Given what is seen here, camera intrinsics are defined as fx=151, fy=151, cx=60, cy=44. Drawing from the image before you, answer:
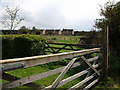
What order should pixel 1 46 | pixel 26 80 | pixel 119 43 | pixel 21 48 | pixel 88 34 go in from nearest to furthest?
pixel 26 80 → pixel 119 43 → pixel 21 48 → pixel 1 46 → pixel 88 34

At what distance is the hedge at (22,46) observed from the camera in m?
9.12

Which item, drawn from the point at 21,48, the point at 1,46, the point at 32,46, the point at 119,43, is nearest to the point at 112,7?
the point at 119,43

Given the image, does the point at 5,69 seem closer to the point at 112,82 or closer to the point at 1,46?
the point at 112,82

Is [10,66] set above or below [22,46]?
above

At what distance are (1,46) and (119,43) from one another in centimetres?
754

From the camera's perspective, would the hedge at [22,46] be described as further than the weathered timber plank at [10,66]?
Yes

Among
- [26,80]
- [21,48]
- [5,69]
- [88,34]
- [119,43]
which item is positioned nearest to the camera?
[5,69]

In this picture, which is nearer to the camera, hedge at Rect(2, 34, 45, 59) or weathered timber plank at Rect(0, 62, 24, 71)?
weathered timber plank at Rect(0, 62, 24, 71)

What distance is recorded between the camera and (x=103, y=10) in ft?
33.6

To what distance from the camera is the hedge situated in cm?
912

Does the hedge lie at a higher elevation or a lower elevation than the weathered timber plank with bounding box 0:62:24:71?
lower

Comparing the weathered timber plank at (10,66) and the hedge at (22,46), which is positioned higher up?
the weathered timber plank at (10,66)

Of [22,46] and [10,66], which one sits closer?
[10,66]

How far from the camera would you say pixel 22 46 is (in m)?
9.38
